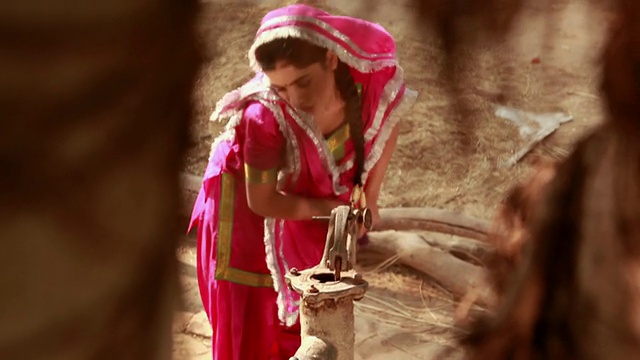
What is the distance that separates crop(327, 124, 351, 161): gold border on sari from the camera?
2.94ft

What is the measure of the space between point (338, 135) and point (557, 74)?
492 millimetres

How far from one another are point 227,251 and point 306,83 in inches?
11.8

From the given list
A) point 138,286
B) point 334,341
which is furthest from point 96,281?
point 334,341

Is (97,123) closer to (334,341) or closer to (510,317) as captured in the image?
(510,317)

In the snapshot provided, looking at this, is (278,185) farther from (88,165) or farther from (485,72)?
(88,165)

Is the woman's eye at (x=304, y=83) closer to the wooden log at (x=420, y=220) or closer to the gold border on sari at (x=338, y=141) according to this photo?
the gold border on sari at (x=338, y=141)

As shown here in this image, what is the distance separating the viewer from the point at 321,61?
2.55 feet

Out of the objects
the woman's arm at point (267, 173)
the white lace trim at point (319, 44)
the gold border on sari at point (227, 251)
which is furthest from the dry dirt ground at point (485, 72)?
the gold border on sari at point (227, 251)

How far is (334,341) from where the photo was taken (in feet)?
2.86

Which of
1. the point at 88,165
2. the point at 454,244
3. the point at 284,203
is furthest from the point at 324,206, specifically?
the point at 454,244

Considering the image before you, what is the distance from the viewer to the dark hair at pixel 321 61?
2.27ft

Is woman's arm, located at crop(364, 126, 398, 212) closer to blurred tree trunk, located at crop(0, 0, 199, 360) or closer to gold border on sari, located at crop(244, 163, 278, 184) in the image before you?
gold border on sari, located at crop(244, 163, 278, 184)

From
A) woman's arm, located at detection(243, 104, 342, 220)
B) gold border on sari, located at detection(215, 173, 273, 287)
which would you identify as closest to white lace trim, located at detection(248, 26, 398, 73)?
woman's arm, located at detection(243, 104, 342, 220)

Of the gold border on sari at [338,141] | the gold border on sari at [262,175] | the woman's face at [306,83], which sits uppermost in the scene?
the woman's face at [306,83]
